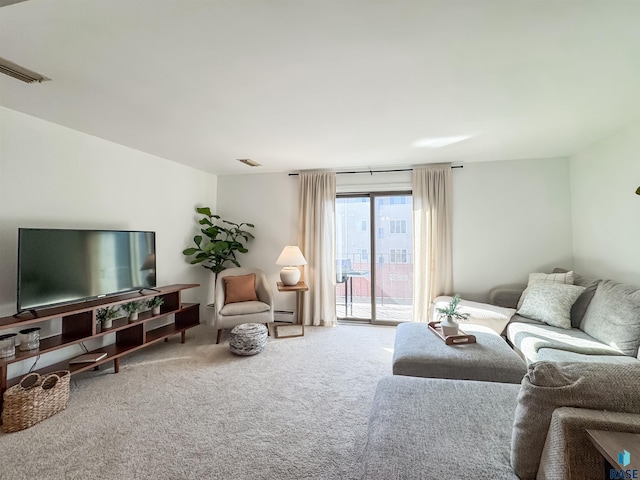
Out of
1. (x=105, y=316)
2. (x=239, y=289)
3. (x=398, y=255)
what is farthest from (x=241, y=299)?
(x=398, y=255)

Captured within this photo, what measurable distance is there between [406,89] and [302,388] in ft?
8.32

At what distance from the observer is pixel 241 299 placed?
384cm

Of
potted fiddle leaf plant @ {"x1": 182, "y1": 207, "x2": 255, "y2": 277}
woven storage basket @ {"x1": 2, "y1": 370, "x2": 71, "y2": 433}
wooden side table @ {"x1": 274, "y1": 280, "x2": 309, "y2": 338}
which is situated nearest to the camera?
woven storage basket @ {"x1": 2, "y1": 370, "x2": 71, "y2": 433}

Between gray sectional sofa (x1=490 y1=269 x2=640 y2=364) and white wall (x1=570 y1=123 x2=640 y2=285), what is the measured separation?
1.17 feet

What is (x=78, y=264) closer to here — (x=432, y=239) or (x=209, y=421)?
(x=209, y=421)

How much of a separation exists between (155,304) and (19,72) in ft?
7.55

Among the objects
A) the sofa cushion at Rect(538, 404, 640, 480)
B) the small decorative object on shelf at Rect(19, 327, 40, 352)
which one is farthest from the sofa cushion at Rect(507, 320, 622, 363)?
the small decorative object on shelf at Rect(19, 327, 40, 352)

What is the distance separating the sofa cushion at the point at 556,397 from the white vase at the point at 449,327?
1.51 metres

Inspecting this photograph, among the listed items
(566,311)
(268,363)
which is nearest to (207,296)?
(268,363)

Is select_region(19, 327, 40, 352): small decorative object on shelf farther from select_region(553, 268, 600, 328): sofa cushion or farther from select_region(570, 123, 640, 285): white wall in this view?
select_region(570, 123, 640, 285): white wall

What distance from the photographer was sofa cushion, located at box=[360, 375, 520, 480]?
1019 mm

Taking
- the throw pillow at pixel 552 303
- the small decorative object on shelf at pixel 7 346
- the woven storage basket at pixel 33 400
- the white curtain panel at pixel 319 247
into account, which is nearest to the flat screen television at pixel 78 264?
the small decorative object on shelf at pixel 7 346

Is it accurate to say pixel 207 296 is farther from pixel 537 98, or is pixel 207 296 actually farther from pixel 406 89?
pixel 537 98

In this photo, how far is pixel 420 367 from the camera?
6.89 feet
